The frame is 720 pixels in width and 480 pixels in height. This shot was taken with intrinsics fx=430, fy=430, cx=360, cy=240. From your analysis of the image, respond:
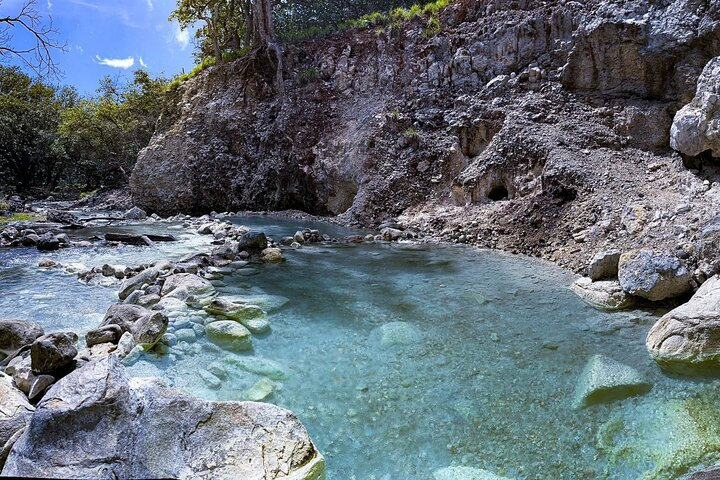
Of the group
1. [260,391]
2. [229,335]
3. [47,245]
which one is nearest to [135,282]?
[229,335]

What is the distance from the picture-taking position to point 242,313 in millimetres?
6355

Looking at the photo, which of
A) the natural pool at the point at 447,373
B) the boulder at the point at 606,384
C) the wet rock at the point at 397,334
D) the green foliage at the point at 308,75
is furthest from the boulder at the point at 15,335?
the green foliage at the point at 308,75

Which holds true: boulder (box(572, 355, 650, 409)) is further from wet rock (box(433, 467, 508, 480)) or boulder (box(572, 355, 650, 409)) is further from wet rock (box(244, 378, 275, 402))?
wet rock (box(244, 378, 275, 402))

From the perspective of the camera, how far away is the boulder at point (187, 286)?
24.2ft

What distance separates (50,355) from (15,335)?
1312mm

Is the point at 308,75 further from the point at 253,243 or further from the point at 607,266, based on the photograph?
the point at 607,266

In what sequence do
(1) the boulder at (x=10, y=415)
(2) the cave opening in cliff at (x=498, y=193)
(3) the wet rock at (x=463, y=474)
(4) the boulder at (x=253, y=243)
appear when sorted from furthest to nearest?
1. (2) the cave opening in cliff at (x=498, y=193)
2. (4) the boulder at (x=253, y=243)
3. (3) the wet rock at (x=463, y=474)
4. (1) the boulder at (x=10, y=415)

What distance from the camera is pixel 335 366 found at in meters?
4.99

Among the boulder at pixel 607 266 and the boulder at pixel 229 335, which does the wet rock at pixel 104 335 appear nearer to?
the boulder at pixel 229 335

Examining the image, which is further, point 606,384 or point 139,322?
point 139,322

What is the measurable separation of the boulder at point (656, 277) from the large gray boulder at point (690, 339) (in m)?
1.07

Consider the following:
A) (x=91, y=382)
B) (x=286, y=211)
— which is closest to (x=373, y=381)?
(x=91, y=382)

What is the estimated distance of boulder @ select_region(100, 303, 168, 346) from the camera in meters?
5.27

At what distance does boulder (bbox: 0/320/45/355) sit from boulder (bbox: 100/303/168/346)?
2.52 ft
